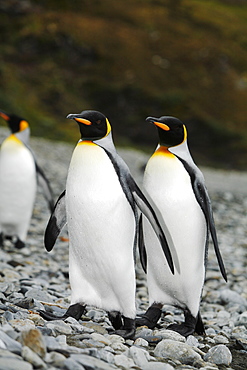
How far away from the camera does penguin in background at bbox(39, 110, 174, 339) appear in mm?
3740

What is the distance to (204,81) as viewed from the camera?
119 feet

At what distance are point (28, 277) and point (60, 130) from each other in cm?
2196

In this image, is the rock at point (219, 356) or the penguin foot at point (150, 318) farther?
the penguin foot at point (150, 318)

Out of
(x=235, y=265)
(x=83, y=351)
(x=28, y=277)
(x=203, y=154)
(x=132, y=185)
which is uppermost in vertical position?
(x=132, y=185)

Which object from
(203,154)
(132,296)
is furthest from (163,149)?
(203,154)

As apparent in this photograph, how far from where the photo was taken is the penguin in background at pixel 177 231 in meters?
4.22

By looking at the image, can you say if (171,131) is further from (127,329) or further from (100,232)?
(127,329)

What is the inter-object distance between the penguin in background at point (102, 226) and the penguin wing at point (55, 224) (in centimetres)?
29

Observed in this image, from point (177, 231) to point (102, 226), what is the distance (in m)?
0.74

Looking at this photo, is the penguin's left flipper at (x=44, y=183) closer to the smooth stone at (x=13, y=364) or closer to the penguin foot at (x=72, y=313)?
the penguin foot at (x=72, y=313)

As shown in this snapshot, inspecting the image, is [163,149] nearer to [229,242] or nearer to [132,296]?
[132,296]

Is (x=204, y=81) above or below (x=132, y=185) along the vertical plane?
below

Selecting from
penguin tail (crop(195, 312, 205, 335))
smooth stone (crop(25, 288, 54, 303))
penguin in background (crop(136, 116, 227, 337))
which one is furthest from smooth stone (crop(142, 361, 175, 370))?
smooth stone (crop(25, 288, 54, 303))

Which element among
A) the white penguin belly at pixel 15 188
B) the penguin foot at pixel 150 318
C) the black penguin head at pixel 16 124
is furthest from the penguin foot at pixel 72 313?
the black penguin head at pixel 16 124
